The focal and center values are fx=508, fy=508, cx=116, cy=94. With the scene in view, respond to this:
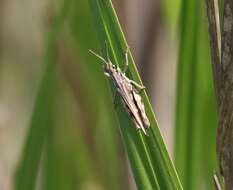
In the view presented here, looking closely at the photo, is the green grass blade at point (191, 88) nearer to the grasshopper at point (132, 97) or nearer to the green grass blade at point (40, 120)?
the grasshopper at point (132, 97)

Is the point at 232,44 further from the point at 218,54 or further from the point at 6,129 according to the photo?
the point at 6,129

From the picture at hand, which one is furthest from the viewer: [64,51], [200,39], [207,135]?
[64,51]

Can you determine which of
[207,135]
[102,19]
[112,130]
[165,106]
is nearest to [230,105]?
[102,19]

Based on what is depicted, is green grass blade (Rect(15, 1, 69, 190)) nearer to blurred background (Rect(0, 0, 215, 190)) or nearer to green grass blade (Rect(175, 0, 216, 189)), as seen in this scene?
blurred background (Rect(0, 0, 215, 190))

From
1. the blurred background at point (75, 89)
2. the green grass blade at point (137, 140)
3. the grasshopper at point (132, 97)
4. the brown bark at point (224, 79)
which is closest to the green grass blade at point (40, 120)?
the blurred background at point (75, 89)

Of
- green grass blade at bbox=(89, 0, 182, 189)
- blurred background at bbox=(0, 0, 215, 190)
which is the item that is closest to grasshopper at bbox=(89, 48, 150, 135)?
green grass blade at bbox=(89, 0, 182, 189)

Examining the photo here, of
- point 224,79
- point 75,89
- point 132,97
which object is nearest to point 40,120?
point 132,97
